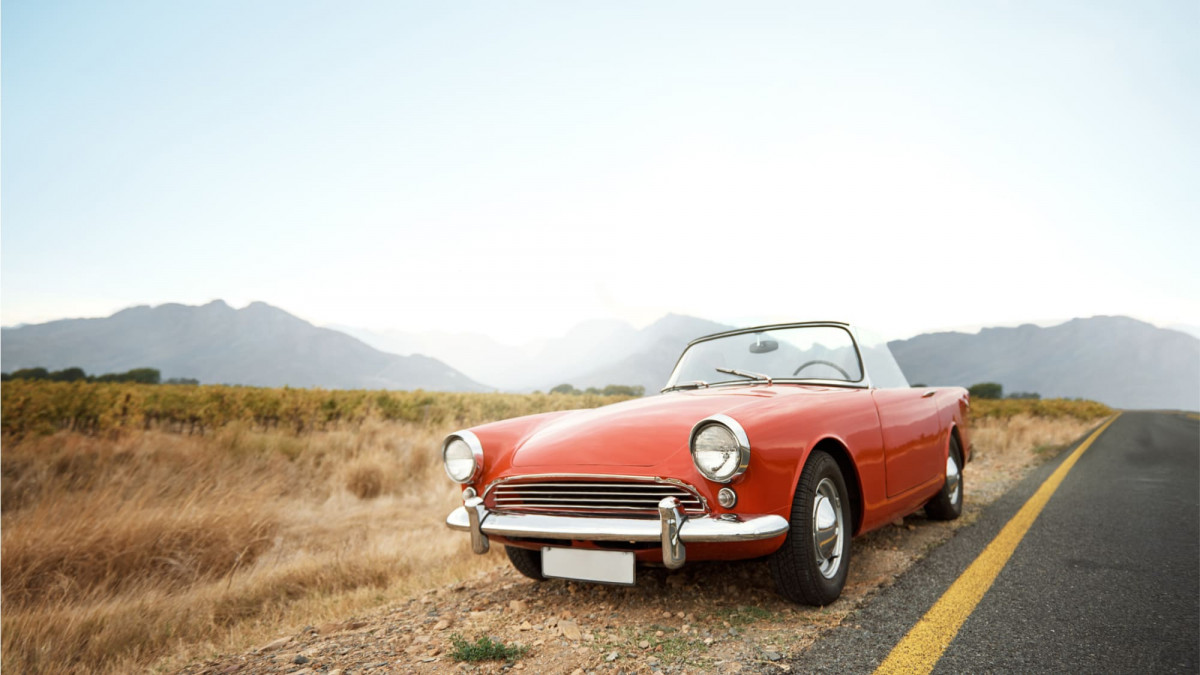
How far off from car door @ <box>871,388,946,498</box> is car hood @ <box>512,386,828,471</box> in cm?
57

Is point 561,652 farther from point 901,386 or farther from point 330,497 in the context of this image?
point 330,497

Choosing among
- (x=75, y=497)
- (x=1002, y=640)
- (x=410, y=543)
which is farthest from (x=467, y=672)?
(x=75, y=497)

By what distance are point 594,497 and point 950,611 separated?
1.59 m

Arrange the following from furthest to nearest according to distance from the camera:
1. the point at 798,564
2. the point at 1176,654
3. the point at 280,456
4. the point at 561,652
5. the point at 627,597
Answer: the point at 280,456 < the point at 627,597 < the point at 798,564 < the point at 561,652 < the point at 1176,654

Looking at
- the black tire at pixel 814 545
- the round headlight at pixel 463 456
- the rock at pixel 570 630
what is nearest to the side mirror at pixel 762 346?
the black tire at pixel 814 545

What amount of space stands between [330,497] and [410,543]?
256 centimetres

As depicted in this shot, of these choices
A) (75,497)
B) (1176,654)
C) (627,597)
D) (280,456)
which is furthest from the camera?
(280,456)

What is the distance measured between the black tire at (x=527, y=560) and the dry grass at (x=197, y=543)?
2.61ft

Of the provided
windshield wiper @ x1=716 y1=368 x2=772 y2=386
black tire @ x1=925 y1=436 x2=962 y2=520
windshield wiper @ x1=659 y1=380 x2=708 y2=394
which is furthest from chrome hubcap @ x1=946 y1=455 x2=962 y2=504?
windshield wiper @ x1=659 y1=380 x2=708 y2=394

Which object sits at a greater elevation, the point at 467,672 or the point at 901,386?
the point at 901,386

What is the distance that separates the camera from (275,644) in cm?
284

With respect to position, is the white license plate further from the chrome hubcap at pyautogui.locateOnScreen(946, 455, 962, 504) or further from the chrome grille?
the chrome hubcap at pyautogui.locateOnScreen(946, 455, 962, 504)

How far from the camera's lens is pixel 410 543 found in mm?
5188

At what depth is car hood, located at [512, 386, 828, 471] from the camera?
2584 mm
